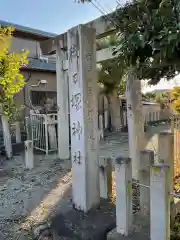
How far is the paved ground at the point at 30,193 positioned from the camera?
12.1ft

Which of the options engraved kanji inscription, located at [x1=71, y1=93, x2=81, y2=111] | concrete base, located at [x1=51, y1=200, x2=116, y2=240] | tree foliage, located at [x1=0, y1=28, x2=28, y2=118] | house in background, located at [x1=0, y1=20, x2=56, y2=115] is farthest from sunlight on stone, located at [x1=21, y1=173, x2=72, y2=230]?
house in background, located at [x1=0, y1=20, x2=56, y2=115]

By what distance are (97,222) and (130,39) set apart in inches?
105

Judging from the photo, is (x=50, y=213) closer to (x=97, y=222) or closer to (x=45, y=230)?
(x=45, y=230)

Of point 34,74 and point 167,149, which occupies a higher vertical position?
point 34,74

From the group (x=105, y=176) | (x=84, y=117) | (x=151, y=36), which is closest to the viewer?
(x=151, y=36)

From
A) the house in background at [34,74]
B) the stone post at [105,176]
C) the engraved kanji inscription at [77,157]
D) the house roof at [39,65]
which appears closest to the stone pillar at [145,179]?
the stone post at [105,176]

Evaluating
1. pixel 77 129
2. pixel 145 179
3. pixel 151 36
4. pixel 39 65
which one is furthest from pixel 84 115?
pixel 39 65

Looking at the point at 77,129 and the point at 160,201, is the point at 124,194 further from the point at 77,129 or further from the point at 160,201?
the point at 77,129

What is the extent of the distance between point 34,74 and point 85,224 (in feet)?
29.6

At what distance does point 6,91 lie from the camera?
607cm

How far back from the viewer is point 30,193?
189 inches

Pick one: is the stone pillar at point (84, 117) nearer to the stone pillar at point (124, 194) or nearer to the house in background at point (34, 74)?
the stone pillar at point (124, 194)

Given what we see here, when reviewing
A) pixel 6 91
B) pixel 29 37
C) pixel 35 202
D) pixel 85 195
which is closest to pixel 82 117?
pixel 85 195

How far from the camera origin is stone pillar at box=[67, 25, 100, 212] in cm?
365
